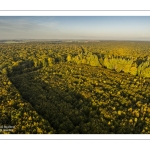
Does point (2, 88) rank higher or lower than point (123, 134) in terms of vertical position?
higher

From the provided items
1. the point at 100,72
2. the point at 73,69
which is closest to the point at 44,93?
the point at 73,69

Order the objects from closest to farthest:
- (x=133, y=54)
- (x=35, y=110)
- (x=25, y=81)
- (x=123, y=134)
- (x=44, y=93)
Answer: (x=123, y=134) → (x=35, y=110) → (x=44, y=93) → (x=25, y=81) → (x=133, y=54)

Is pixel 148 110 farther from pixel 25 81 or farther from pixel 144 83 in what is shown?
pixel 25 81

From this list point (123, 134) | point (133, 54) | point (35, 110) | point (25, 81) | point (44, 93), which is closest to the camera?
point (123, 134)

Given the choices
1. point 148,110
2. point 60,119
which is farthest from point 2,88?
point 148,110

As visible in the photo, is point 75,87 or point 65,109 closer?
point 65,109

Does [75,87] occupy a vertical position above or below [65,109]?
above
